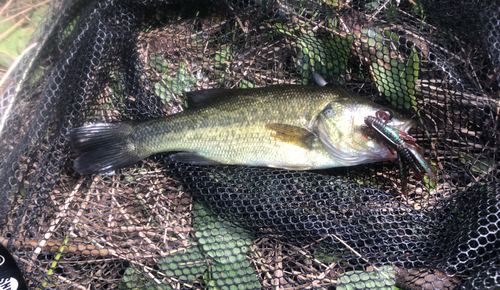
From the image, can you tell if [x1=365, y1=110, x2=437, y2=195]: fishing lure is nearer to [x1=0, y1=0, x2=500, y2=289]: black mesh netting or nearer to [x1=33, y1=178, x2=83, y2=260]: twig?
[x1=0, y1=0, x2=500, y2=289]: black mesh netting

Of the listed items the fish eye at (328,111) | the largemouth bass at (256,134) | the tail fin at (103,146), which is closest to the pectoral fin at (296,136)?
the largemouth bass at (256,134)

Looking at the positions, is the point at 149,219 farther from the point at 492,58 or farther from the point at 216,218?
the point at 492,58

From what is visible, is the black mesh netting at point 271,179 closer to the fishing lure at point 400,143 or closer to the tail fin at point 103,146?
the tail fin at point 103,146

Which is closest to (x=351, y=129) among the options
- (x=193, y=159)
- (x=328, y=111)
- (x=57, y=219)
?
(x=328, y=111)

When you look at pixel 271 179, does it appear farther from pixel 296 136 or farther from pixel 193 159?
pixel 193 159

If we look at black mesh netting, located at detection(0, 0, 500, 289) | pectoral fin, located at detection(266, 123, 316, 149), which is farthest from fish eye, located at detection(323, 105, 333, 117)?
black mesh netting, located at detection(0, 0, 500, 289)

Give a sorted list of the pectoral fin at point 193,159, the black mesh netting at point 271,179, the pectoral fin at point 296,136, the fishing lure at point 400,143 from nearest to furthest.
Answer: the fishing lure at point 400,143 → the black mesh netting at point 271,179 → the pectoral fin at point 296,136 → the pectoral fin at point 193,159
